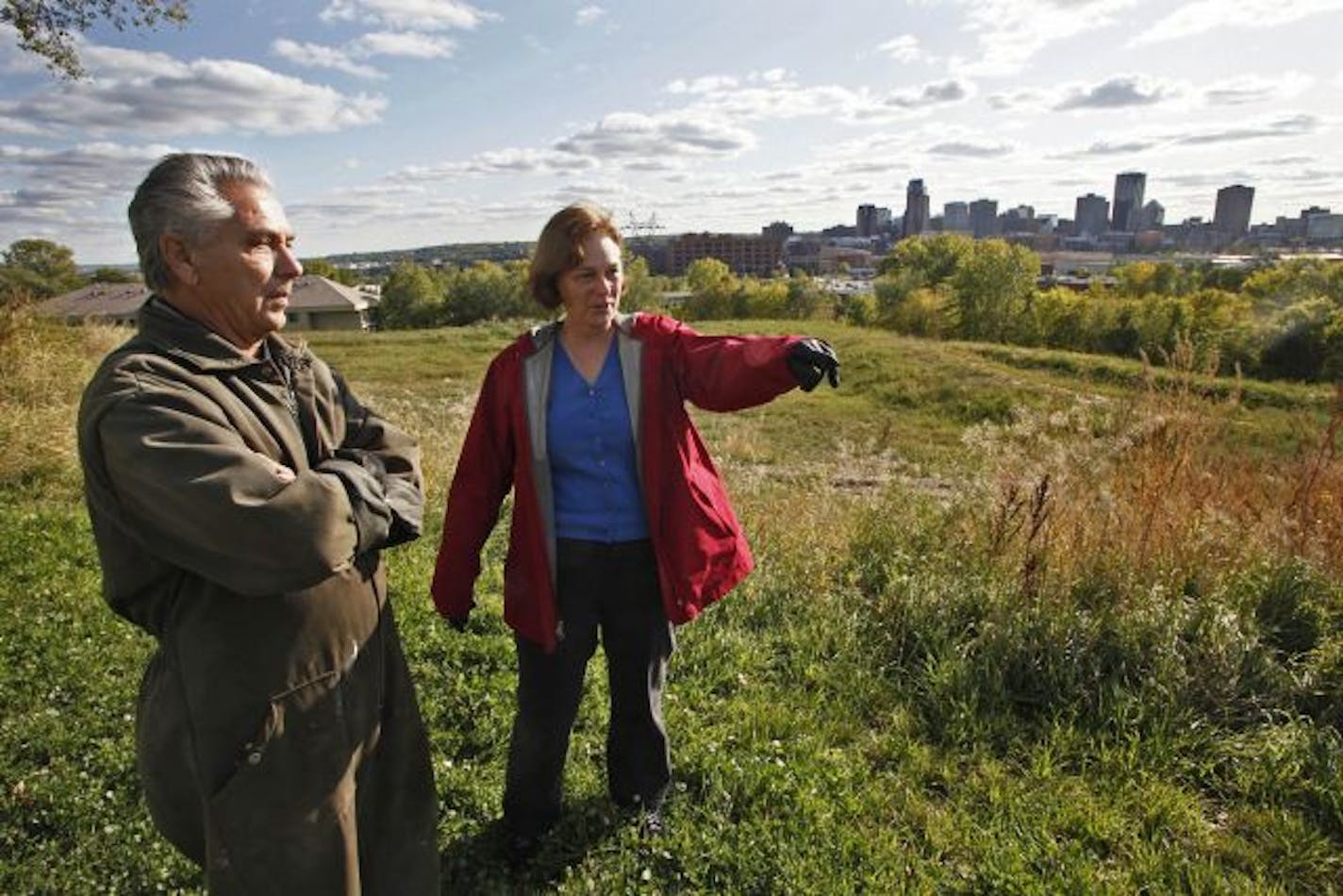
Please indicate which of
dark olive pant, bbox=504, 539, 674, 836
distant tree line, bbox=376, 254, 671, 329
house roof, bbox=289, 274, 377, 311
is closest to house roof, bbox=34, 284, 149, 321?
house roof, bbox=289, 274, 377, 311

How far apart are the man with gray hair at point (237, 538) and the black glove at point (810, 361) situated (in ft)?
3.83

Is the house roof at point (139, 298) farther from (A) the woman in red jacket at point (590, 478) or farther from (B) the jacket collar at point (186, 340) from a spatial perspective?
(B) the jacket collar at point (186, 340)

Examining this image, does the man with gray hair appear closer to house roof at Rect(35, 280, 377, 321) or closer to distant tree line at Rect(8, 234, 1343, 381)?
distant tree line at Rect(8, 234, 1343, 381)

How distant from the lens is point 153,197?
63.3 inches

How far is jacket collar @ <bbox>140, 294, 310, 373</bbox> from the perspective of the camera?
5.31 ft

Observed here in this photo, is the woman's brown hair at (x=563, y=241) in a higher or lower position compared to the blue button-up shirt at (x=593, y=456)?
higher

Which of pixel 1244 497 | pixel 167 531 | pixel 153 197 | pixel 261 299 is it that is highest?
pixel 153 197

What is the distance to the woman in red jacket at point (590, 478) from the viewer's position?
2615mm

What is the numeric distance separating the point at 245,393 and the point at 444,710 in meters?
2.42

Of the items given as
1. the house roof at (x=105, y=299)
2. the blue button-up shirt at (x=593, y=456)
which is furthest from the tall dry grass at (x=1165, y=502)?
the house roof at (x=105, y=299)

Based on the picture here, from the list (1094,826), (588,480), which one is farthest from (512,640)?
(1094,826)

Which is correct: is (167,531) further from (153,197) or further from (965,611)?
(965,611)

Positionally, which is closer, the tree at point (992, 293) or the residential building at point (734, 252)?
the tree at point (992, 293)

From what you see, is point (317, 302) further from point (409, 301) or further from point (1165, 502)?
point (1165, 502)
